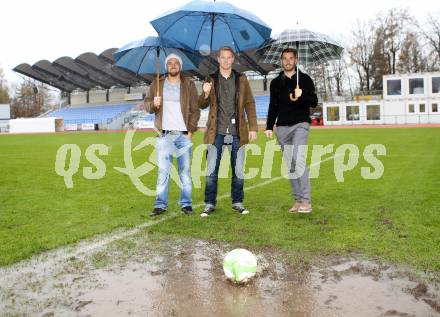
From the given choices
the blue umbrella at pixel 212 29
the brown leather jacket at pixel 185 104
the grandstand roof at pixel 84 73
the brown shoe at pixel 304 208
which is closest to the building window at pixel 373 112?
the grandstand roof at pixel 84 73

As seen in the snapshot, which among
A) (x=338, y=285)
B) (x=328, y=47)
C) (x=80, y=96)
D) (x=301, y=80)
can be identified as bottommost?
(x=338, y=285)

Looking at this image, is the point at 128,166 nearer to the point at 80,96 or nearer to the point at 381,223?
the point at 381,223

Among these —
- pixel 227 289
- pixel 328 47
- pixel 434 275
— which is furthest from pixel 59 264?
pixel 328 47

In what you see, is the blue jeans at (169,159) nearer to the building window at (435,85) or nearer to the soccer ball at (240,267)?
the soccer ball at (240,267)

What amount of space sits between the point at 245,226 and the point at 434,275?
210 cm

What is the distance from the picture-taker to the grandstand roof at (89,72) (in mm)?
54688

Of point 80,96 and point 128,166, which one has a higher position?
point 80,96

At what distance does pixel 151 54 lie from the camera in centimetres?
688

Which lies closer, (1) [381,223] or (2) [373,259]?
(2) [373,259]

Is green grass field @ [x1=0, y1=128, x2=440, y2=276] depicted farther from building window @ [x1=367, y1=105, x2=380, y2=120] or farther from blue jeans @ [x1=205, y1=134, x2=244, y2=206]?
building window @ [x1=367, y1=105, x2=380, y2=120]

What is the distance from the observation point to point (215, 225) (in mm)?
5082

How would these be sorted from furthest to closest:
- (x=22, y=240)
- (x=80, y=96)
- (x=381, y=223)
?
(x=80, y=96)
(x=381, y=223)
(x=22, y=240)

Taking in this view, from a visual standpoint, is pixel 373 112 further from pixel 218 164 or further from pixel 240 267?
pixel 240 267

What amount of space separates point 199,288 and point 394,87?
47.0 metres
